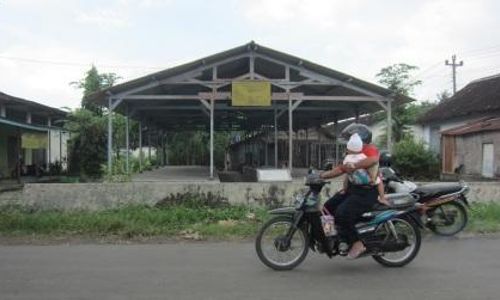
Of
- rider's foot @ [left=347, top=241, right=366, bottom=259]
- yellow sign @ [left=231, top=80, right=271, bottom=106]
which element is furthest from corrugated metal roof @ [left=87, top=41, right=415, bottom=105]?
rider's foot @ [left=347, top=241, right=366, bottom=259]


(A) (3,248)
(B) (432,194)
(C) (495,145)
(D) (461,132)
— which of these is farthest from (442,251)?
(D) (461,132)

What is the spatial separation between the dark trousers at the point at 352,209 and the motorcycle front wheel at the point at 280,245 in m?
0.45

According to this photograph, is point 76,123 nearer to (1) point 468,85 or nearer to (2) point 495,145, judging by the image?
(2) point 495,145

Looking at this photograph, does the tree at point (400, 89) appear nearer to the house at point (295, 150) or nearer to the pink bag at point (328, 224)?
the house at point (295, 150)

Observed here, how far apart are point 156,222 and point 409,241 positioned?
16.7 ft

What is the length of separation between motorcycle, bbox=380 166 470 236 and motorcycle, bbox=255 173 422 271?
2500mm

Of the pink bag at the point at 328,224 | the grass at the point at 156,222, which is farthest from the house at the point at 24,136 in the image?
the pink bag at the point at 328,224

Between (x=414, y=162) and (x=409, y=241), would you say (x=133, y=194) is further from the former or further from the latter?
(x=414, y=162)

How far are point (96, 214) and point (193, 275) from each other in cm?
554

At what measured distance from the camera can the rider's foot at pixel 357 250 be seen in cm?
764

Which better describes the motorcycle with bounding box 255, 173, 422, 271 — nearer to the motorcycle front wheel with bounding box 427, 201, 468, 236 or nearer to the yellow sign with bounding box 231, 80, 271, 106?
the motorcycle front wheel with bounding box 427, 201, 468, 236

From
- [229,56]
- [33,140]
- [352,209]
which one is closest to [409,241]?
[352,209]

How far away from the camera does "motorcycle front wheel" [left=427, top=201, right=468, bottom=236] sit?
10.5 metres

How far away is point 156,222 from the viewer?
37.7ft
